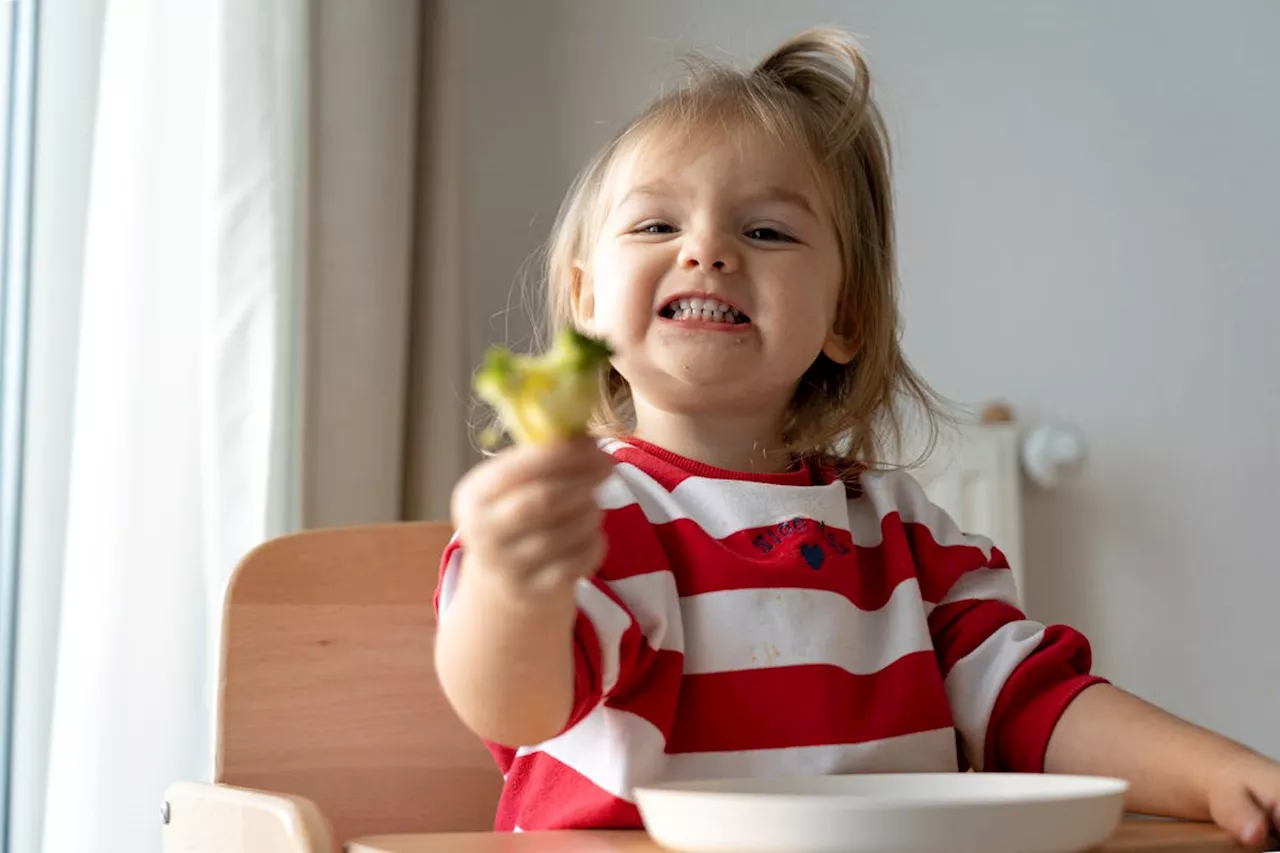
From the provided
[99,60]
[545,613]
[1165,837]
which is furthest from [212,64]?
[1165,837]

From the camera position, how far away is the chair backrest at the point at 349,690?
3.09 ft

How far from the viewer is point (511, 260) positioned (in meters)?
2.06

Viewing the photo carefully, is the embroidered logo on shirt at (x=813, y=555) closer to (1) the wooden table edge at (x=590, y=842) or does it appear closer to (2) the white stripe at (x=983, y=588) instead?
(2) the white stripe at (x=983, y=588)

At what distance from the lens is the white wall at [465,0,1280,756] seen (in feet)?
6.97

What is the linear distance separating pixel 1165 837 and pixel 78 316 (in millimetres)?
1064

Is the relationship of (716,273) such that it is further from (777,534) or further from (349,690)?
(349,690)

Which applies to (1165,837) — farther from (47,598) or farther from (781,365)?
(47,598)

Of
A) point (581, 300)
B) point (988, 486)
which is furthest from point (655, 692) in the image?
point (988, 486)

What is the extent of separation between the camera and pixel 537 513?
504 mm

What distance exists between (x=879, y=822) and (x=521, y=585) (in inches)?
6.3

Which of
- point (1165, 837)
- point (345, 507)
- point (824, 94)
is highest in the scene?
point (824, 94)

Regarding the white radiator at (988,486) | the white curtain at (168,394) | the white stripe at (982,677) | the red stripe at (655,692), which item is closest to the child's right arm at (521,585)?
the red stripe at (655,692)

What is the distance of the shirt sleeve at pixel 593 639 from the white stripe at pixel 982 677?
0.25 metres

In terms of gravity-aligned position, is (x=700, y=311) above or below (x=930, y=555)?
above
